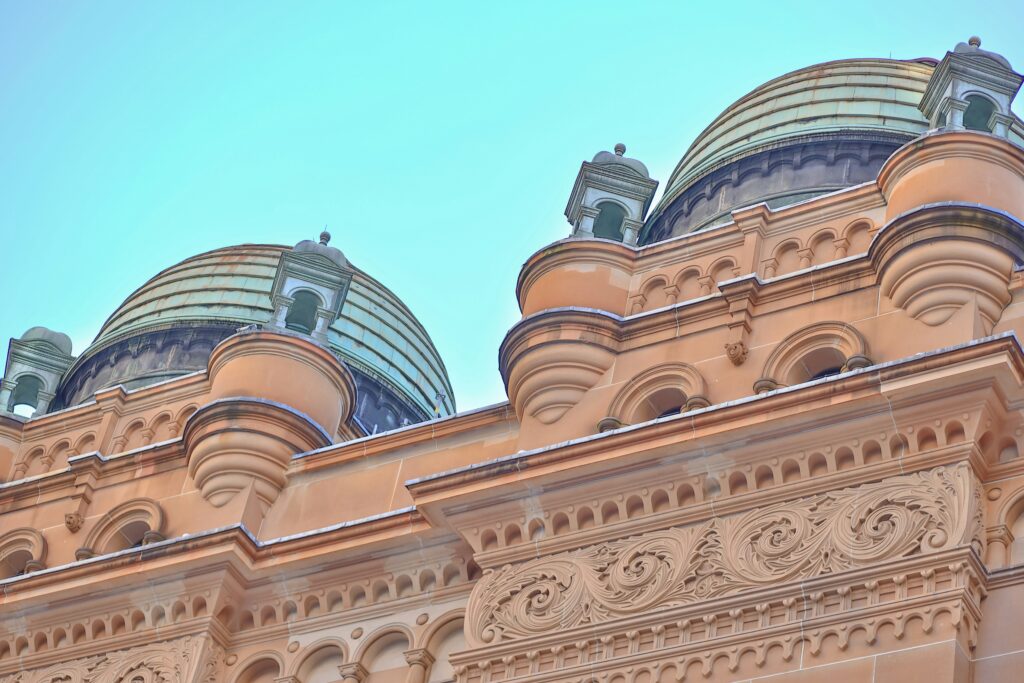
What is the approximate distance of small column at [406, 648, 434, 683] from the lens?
63.9 ft

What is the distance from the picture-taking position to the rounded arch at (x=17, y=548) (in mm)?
23312

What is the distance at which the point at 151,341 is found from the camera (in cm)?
3425

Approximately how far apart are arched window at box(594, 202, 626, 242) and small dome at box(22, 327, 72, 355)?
26.5 ft

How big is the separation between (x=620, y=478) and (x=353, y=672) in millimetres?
3253

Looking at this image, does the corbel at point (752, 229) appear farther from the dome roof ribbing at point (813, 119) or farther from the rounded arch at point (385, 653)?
the dome roof ribbing at point (813, 119)

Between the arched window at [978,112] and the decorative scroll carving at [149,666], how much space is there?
9.14 meters

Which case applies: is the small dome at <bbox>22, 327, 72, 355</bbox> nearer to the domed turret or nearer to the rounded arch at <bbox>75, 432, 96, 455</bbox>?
the rounded arch at <bbox>75, 432, 96, 455</bbox>

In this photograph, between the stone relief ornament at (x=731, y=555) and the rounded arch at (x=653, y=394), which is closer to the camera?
the stone relief ornament at (x=731, y=555)

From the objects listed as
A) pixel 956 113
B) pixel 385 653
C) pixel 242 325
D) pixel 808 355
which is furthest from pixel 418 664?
pixel 242 325

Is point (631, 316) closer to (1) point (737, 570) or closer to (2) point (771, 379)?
(2) point (771, 379)

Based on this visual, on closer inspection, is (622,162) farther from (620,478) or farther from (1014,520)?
(1014,520)

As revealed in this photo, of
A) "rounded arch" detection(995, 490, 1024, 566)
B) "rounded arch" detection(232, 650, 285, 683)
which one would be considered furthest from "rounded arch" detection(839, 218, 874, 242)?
"rounded arch" detection(232, 650, 285, 683)

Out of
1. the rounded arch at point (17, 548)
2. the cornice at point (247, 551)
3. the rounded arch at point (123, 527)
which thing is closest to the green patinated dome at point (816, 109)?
the rounded arch at point (123, 527)

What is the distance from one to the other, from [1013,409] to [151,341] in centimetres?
1944
